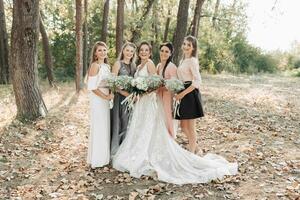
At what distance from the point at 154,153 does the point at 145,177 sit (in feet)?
1.82

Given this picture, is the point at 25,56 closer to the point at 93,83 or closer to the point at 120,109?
the point at 93,83

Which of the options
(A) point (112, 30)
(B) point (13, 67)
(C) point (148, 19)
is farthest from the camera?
(A) point (112, 30)

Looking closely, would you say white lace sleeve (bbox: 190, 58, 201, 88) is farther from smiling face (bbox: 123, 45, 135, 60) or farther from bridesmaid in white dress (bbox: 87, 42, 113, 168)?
bridesmaid in white dress (bbox: 87, 42, 113, 168)

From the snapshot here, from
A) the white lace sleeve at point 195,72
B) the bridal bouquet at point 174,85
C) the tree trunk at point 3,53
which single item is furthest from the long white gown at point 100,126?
the tree trunk at point 3,53

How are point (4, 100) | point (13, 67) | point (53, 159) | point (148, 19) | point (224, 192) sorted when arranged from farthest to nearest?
point (148, 19)
point (4, 100)
point (13, 67)
point (53, 159)
point (224, 192)

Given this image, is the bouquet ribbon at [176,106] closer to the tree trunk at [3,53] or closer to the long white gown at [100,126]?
the long white gown at [100,126]

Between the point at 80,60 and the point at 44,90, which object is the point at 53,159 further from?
the point at 44,90

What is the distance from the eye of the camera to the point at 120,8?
1723cm

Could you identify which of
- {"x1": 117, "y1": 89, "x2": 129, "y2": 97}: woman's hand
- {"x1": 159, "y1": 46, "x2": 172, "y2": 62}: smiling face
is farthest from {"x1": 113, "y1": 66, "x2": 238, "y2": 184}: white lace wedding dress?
{"x1": 159, "y1": 46, "x2": 172, "y2": 62}: smiling face

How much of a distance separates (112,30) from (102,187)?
24120 mm

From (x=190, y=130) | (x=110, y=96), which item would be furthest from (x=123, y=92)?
(x=190, y=130)

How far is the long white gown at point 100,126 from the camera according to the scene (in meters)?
7.68

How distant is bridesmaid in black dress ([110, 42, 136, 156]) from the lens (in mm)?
7812

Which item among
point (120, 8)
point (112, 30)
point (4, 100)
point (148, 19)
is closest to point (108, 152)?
point (4, 100)
